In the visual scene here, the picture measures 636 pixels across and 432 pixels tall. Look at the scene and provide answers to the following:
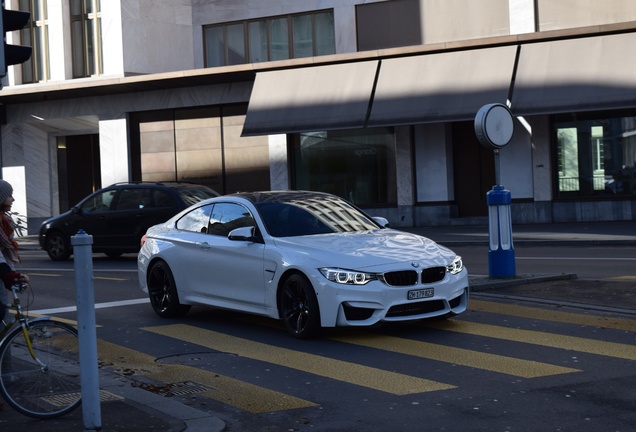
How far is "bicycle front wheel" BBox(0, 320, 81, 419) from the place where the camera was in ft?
24.1

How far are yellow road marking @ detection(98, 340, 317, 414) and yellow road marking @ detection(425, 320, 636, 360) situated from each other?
2767mm

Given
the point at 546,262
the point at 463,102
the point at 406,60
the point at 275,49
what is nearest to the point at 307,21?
the point at 275,49

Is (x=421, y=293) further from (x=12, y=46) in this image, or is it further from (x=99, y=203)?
(x=99, y=203)

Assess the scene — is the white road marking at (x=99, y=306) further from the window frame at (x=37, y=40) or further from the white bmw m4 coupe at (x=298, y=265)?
the window frame at (x=37, y=40)

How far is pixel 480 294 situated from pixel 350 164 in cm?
1927

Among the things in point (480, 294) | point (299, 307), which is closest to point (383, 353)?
point (299, 307)

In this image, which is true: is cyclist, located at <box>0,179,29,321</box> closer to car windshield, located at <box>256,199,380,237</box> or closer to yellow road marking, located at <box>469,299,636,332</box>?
car windshield, located at <box>256,199,380,237</box>

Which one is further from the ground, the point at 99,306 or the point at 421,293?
the point at 421,293

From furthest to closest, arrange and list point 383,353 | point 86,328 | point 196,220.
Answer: point 196,220, point 383,353, point 86,328

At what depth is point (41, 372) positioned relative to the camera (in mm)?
7359

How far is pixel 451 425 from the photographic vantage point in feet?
22.5

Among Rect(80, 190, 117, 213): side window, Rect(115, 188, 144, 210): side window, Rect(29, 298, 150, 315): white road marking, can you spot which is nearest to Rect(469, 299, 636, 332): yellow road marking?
Rect(29, 298, 150, 315): white road marking

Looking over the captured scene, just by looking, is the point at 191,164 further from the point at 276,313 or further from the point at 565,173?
the point at 276,313

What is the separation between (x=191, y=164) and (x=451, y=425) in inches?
1137
